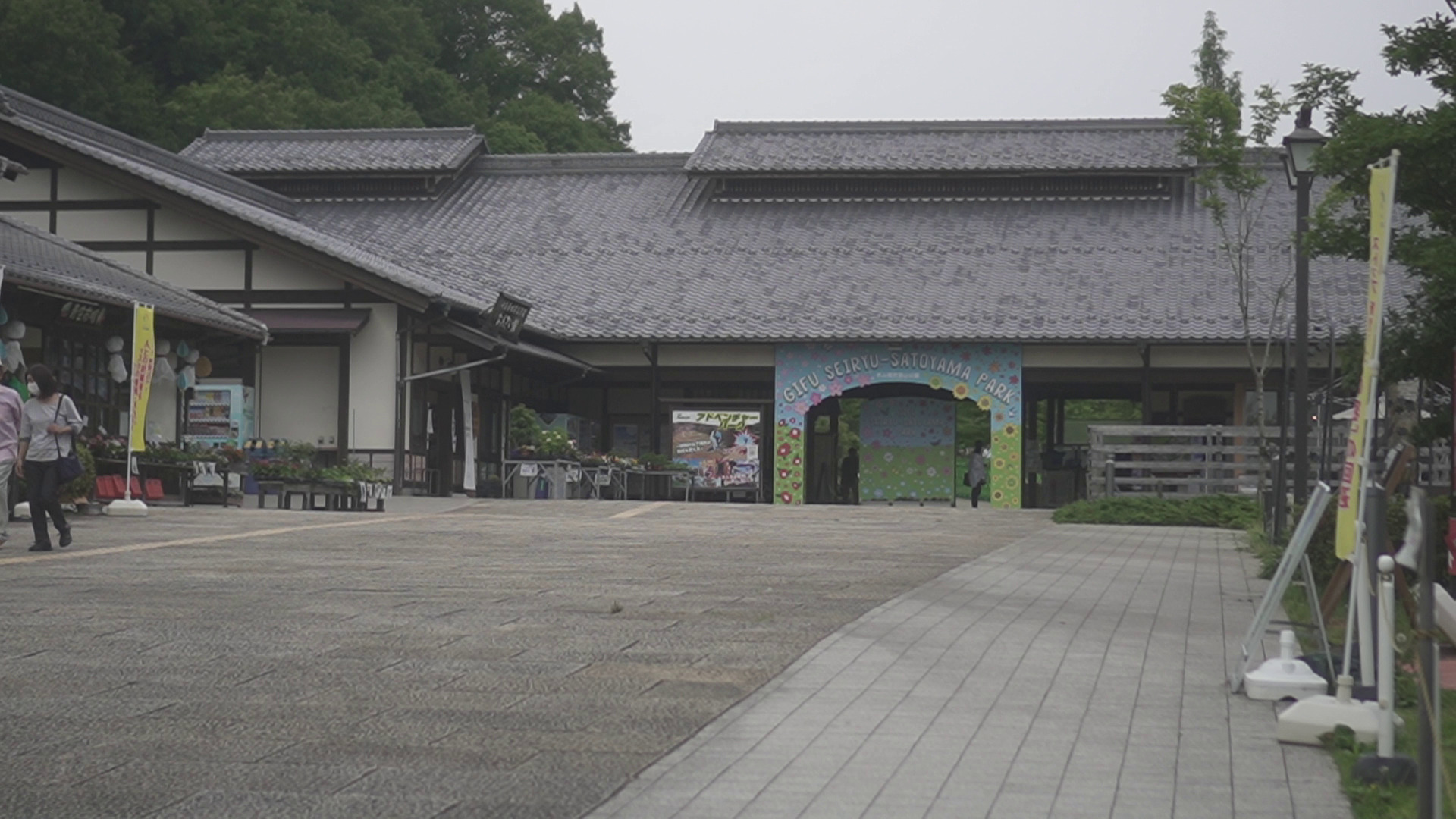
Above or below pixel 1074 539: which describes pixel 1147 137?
above

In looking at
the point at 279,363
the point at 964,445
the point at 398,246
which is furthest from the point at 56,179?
the point at 964,445

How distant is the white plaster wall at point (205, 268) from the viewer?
89.6 ft

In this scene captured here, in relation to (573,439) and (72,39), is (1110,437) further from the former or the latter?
(72,39)

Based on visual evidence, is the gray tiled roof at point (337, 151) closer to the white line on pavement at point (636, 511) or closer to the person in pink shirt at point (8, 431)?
the white line on pavement at point (636, 511)

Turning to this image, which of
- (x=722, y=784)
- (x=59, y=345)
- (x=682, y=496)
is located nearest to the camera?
(x=722, y=784)

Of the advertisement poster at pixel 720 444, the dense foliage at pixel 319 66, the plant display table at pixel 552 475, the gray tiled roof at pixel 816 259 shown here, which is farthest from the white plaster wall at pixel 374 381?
the dense foliage at pixel 319 66

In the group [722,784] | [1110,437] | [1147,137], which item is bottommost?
[722,784]

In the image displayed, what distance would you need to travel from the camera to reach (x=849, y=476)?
33.8 meters

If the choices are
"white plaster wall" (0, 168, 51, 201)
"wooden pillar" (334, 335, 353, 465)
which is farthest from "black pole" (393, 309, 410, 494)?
"white plaster wall" (0, 168, 51, 201)

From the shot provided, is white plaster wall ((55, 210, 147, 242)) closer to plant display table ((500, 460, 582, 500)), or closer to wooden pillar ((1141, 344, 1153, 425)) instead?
plant display table ((500, 460, 582, 500))

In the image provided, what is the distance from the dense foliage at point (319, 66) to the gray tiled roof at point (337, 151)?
5973mm

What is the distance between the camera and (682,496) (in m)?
29.7

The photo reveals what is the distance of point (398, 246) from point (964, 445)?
72.7ft

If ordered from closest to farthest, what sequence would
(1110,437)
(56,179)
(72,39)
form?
(1110,437) < (56,179) < (72,39)
